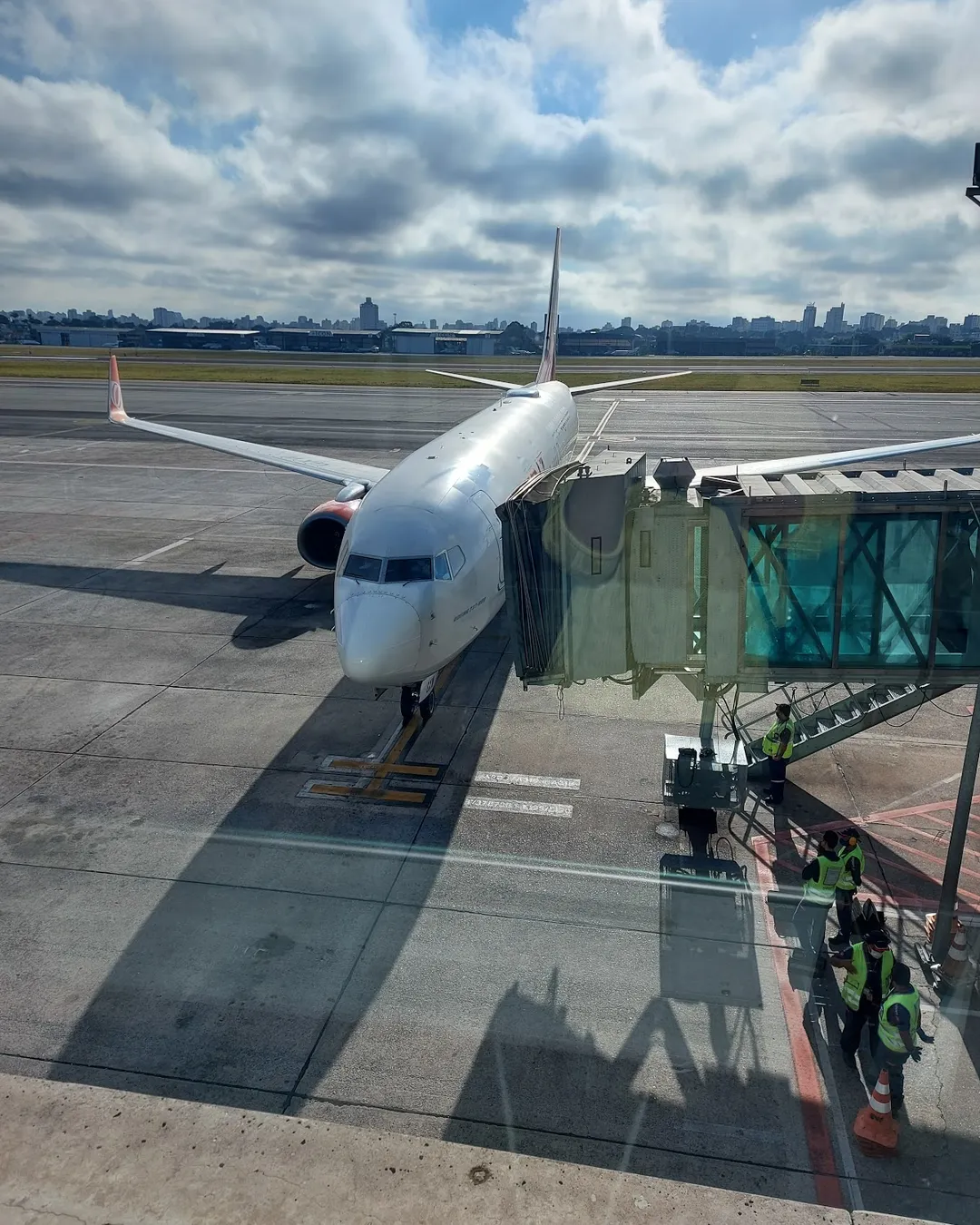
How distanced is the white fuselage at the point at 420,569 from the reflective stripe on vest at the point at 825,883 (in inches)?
274

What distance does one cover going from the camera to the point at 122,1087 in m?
9.11

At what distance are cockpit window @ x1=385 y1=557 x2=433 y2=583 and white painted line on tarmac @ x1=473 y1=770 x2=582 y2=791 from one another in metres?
3.70

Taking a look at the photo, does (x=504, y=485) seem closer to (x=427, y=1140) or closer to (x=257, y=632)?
(x=257, y=632)

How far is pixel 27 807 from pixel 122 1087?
697 centimetres

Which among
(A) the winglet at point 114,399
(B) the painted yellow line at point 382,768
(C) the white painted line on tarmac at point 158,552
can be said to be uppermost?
(A) the winglet at point 114,399

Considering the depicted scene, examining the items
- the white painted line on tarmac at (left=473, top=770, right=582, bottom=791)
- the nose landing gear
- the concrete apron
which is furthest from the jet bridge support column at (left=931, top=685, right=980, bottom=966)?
the nose landing gear

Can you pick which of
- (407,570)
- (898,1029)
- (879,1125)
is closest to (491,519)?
(407,570)

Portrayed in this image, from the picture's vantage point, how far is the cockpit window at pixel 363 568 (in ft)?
49.7

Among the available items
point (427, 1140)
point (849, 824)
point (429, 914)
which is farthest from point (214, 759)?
point (849, 824)

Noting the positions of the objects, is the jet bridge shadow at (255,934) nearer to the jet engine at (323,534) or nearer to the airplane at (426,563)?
the airplane at (426,563)

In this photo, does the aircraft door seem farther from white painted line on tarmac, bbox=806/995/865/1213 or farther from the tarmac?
white painted line on tarmac, bbox=806/995/865/1213

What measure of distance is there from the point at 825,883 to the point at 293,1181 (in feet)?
24.4

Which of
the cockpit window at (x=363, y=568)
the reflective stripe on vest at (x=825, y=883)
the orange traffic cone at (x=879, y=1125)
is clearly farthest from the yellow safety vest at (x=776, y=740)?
the cockpit window at (x=363, y=568)

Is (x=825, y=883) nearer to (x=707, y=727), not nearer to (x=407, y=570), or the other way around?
(x=707, y=727)
